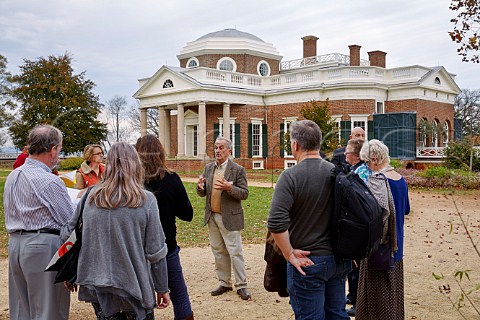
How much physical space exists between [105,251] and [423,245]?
743 centimetres

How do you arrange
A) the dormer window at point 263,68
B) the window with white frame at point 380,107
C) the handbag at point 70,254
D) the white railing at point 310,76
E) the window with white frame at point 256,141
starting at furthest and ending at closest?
the dormer window at point 263,68 < the window with white frame at point 256,141 < the window with white frame at point 380,107 < the white railing at point 310,76 < the handbag at point 70,254

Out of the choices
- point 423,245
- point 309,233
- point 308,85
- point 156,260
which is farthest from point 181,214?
point 308,85

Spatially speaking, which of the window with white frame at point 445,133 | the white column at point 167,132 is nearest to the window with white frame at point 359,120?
the window with white frame at point 445,133

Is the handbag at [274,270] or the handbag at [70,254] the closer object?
the handbag at [70,254]

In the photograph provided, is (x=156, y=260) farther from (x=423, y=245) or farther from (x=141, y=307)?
(x=423, y=245)

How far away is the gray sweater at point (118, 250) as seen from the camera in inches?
128

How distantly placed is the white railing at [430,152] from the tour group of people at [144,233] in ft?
81.1

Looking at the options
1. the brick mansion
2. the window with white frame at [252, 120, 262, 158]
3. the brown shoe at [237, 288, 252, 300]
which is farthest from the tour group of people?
the window with white frame at [252, 120, 262, 158]

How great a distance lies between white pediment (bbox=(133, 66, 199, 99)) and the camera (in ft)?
103

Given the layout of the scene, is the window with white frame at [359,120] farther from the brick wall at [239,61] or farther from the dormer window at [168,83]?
the dormer window at [168,83]

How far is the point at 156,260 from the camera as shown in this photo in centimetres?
345

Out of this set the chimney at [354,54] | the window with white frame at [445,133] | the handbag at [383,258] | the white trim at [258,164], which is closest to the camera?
the handbag at [383,258]

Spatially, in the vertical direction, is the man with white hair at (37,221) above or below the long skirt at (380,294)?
above

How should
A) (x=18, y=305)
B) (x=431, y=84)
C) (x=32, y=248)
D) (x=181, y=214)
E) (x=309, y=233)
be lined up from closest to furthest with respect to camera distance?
(x=309, y=233) → (x=32, y=248) → (x=18, y=305) → (x=181, y=214) → (x=431, y=84)
